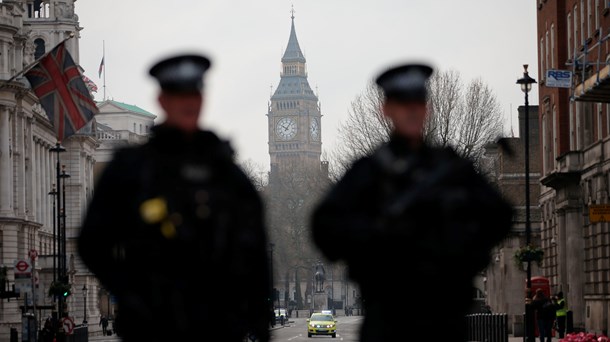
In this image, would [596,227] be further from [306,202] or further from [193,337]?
[306,202]

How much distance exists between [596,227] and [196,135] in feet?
153

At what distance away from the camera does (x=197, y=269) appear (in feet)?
26.7

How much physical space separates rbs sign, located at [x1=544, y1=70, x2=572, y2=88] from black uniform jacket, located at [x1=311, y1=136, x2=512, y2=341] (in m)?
38.8

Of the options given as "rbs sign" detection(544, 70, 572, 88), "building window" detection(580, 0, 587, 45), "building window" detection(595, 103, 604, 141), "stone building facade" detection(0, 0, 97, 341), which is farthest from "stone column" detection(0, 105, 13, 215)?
"rbs sign" detection(544, 70, 572, 88)

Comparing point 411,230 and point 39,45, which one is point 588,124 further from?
point 39,45

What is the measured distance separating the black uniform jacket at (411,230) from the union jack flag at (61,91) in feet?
97.1

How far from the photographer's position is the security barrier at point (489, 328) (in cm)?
4656

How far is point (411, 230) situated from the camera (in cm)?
798

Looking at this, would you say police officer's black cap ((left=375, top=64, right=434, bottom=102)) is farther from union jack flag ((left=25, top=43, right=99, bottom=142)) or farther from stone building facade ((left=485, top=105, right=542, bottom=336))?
stone building facade ((left=485, top=105, right=542, bottom=336))

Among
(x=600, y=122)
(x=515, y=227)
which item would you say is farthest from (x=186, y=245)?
(x=515, y=227)

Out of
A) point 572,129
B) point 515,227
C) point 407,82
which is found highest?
point 572,129

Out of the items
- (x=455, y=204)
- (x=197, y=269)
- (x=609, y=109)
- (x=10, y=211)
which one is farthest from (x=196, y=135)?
(x=10, y=211)

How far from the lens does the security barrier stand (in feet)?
153

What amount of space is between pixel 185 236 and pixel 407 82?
1.25 metres
